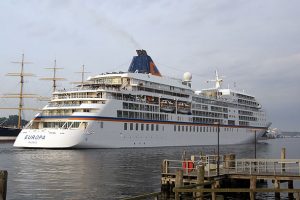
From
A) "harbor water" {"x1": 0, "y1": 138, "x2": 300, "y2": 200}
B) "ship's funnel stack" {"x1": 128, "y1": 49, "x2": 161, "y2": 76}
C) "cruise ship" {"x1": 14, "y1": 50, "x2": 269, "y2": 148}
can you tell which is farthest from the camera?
"ship's funnel stack" {"x1": 128, "y1": 49, "x2": 161, "y2": 76}

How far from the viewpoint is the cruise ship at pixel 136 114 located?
191 feet

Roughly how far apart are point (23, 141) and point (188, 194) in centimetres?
4210

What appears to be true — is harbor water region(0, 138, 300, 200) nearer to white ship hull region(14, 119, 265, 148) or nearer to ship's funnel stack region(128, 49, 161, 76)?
white ship hull region(14, 119, 265, 148)

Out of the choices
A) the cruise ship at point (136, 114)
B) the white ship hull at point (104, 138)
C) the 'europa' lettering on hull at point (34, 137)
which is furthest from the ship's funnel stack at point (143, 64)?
the 'europa' lettering on hull at point (34, 137)

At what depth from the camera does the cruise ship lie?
2297 inches

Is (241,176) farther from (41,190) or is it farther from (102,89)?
(102,89)

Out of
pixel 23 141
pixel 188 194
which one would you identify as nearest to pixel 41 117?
pixel 23 141

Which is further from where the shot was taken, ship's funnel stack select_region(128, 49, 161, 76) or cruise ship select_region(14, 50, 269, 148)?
ship's funnel stack select_region(128, 49, 161, 76)

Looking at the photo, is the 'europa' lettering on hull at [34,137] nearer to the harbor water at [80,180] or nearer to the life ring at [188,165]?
the harbor water at [80,180]

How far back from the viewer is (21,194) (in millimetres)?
21984

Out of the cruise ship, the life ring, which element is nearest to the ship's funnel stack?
the cruise ship

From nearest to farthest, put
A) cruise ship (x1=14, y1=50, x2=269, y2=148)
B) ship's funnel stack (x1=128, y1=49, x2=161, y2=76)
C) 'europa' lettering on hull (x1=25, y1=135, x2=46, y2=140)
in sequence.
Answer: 1. 'europa' lettering on hull (x1=25, y1=135, x2=46, y2=140)
2. cruise ship (x1=14, y1=50, x2=269, y2=148)
3. ship's funnel stack (x1=128, y1=49, x2=161, y2=76)

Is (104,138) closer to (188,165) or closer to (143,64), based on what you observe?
(143,64)

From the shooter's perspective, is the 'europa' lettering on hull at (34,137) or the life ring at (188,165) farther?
the 'europa' lettering on hull at (34,137)
